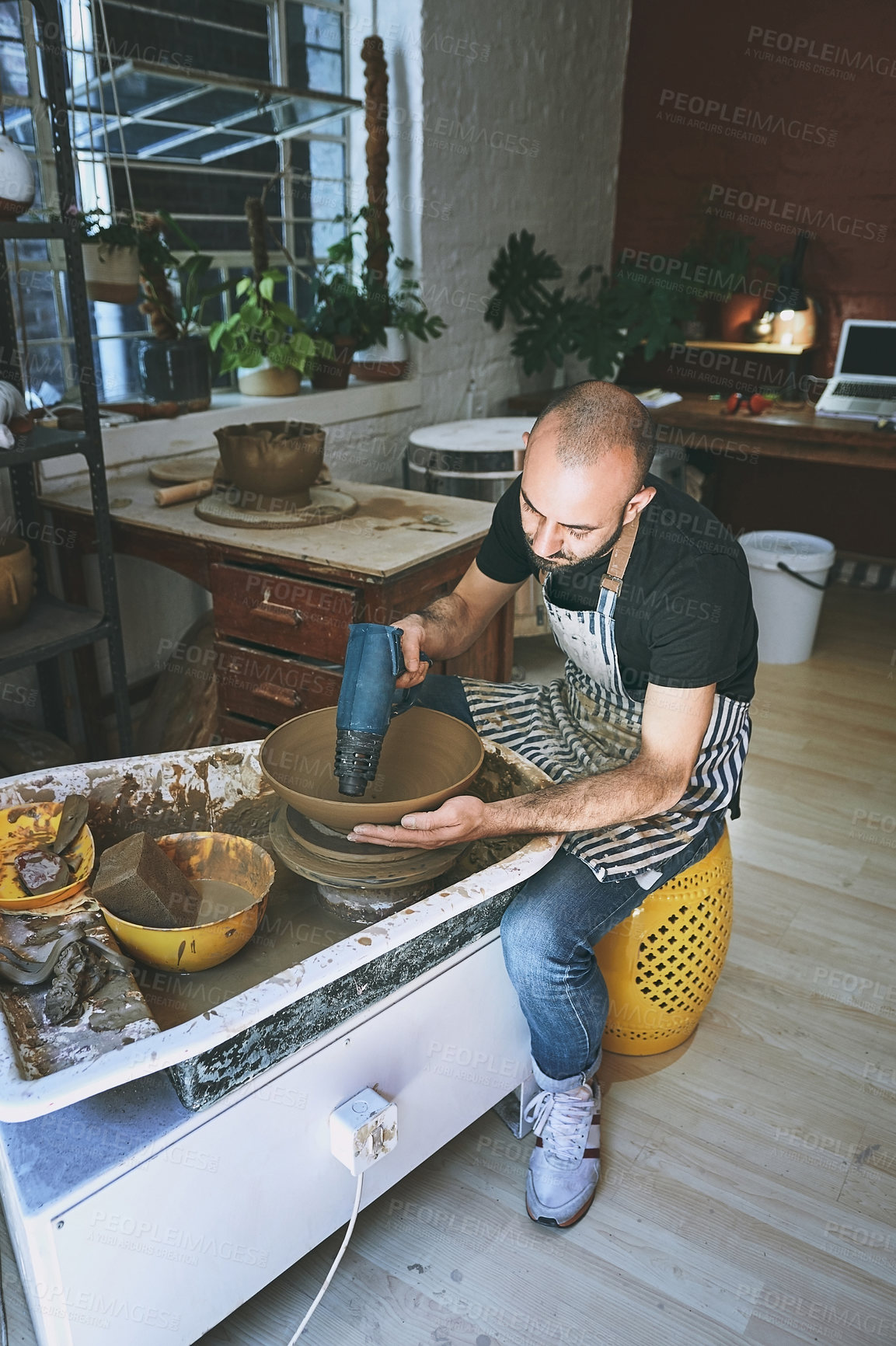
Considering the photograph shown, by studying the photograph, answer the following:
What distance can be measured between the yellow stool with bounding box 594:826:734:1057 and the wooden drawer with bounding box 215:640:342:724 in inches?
35.5

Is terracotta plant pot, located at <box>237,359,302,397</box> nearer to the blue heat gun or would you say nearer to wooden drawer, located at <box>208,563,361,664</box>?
wooden drawer, located at <box>208,563,361,664</box>

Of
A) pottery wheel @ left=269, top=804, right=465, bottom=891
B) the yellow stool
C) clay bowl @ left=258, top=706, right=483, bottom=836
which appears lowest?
the yellow stool

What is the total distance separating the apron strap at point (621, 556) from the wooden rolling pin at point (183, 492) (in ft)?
4.61

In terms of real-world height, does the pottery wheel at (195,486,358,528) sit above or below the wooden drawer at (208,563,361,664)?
above

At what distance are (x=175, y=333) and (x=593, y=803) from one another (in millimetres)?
2239

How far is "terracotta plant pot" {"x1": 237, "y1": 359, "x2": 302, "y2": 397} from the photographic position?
3.33 meters

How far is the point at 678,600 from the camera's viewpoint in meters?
1.58

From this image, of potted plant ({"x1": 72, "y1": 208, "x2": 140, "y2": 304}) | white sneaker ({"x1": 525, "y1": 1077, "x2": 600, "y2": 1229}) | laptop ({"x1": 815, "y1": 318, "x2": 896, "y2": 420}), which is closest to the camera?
white sneaker ({"x1": 525, "y1": 1077, "x2": 600, "y2": 1229})

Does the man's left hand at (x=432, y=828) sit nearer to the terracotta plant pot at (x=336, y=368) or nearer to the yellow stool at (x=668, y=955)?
the yellow stool at (x=668, y=955)

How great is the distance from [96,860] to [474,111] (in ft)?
11.3

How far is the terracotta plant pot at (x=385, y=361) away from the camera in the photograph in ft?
12.3

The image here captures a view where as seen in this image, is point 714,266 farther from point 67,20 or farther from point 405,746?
point 405,746

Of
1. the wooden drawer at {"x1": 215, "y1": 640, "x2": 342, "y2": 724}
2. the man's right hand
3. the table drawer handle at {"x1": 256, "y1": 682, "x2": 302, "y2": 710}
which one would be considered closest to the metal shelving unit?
the wooden drawer at {"x1": 215, "y1": 640, "x2": 342, "y2": 724}

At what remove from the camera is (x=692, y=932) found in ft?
5.95
